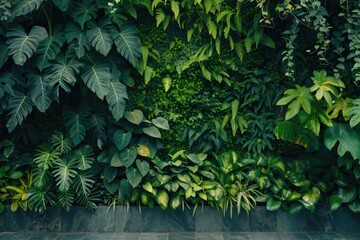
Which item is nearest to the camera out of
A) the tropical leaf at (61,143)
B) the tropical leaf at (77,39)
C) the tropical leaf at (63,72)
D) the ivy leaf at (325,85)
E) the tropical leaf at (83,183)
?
the ivy leaf at (325,85)

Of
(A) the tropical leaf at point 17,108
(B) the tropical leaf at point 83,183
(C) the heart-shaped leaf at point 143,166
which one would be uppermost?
(A) the tropical leaf at point 17,108

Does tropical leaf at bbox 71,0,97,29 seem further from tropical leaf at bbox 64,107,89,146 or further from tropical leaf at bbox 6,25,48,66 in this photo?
tropical leaf at bbox 64,107,89,146

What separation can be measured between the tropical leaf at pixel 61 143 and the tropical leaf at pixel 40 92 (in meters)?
0.45

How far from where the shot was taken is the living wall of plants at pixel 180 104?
5535 millimetres

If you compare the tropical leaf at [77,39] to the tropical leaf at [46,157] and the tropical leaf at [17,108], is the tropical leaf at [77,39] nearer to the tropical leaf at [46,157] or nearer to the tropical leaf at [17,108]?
the tropical leaf at [17,108]

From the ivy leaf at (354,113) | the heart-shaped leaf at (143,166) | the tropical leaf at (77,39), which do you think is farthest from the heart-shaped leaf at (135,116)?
the ivy leaf at (354,113)

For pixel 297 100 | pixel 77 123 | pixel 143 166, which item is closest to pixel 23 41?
pixel 77 123

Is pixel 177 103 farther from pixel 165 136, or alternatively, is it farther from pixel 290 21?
pixel 290 21

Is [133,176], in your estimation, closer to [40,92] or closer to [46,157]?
[46,157]

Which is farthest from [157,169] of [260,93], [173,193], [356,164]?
[356,164]

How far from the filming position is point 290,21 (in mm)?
5875

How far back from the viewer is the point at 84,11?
564 centimetres

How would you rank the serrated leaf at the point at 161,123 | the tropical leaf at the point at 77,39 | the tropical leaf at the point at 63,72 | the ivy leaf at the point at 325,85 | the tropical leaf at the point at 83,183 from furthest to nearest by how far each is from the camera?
the serrated leaf at the point at 161,123 → the tropical leaf at the point at 83,183 → the tropical leaf at the point at 77,39 → the tropical leaf at the point at 63,72 → the ivy leaf at the point at 325,85

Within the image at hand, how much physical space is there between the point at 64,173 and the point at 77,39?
1256 millimetres
